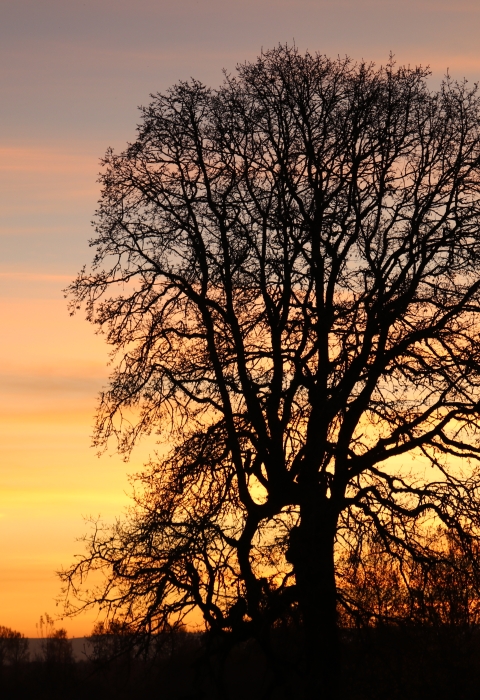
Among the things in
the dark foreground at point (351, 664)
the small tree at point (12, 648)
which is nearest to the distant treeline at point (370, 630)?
the dark foreground at point (351, 664)

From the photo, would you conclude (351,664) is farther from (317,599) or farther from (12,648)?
(12,648)

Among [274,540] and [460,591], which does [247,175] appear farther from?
[460,591]

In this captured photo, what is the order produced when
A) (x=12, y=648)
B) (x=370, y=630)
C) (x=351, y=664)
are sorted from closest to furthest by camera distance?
(x=370, y=630) → (x=351, y=664) → (x=12, y=648)

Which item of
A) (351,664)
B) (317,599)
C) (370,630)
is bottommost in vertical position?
(351,664)

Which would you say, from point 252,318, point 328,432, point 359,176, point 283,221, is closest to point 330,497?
point 328,432

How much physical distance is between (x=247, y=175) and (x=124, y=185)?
7.69ft

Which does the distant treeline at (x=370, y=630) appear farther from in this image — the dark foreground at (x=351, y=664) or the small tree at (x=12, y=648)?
the small tree at (x=12, y=648)

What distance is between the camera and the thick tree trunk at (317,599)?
1469cm

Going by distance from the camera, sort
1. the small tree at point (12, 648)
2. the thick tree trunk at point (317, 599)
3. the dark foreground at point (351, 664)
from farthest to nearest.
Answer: the small tree at point (12, 648) < the dark foreground at point (351, 664) < the thick tree trunk at point (317, 599)

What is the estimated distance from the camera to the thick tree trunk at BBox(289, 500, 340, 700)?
Answer: 14.7 metres

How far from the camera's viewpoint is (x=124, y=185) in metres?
17.7

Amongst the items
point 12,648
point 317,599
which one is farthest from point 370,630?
point 12,648

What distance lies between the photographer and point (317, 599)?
15.0 meters

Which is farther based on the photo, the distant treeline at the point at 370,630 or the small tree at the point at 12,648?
the small tree at the point at 12,648
